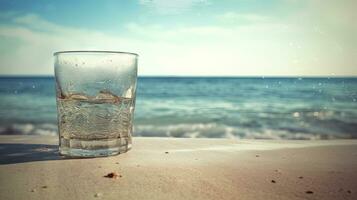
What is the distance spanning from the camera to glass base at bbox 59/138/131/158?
2.12m

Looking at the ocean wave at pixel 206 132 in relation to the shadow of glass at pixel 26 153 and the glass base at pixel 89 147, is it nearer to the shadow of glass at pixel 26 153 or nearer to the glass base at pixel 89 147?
the shadow of glass at pixel 26 153

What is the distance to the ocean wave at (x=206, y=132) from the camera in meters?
5.91

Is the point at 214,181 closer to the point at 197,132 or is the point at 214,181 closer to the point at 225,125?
the point at 197,132

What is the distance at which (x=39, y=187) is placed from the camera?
154 centimetres

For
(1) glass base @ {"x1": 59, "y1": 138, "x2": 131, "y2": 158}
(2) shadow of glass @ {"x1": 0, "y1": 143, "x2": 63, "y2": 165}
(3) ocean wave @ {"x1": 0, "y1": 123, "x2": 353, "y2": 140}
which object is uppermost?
(1) glass base @ {"x1": 59, "y1": 138, "x2": 131, "y2": 158}

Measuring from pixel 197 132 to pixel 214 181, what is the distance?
16.0ft

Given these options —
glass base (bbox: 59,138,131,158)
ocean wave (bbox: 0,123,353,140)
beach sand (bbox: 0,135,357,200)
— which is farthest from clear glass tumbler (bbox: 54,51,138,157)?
ocean wave (bbox: 0,123,353,140)

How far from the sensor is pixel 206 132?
21.3ft

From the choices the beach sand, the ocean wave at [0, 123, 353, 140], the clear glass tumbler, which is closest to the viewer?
the beach sand

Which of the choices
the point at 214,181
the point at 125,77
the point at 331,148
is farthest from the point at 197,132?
the point at 214,181

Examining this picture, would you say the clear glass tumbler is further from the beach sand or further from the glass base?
the beach sand

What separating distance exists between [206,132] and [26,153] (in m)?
4.44

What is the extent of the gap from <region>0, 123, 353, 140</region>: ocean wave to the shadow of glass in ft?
9.98

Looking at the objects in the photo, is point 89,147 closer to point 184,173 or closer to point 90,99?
point 90,99
